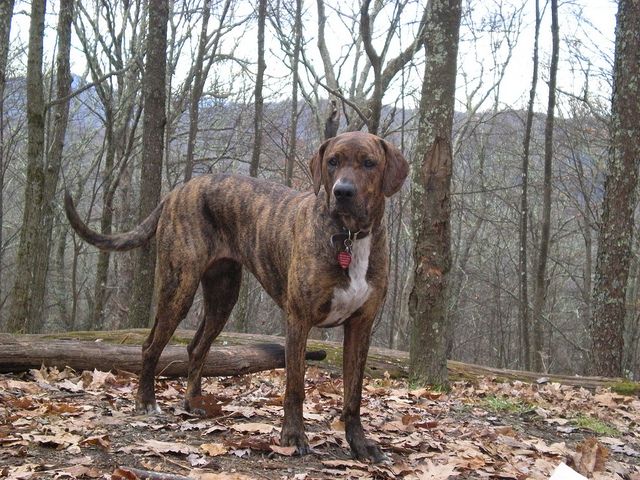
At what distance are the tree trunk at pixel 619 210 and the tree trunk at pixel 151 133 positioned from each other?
21.1ft

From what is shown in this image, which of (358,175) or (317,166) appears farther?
(317,166)

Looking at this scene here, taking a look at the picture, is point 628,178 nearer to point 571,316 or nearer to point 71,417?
point 71,417

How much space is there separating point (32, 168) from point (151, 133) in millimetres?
1819

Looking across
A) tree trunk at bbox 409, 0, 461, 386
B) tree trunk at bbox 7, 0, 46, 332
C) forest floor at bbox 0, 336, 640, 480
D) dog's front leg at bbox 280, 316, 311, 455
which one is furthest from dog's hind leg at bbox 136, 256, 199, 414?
tree trunk at bbox 7, 0, 46, 332

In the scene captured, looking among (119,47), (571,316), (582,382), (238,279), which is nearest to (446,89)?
(238,279)

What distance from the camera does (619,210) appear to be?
9.81 metres

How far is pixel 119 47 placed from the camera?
1764 centimetres

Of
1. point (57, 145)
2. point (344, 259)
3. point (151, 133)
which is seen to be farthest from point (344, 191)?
point (57, 145)

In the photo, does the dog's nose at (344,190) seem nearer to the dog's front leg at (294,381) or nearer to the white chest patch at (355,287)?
the white chest patch at (355,287)

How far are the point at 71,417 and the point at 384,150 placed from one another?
2.60 metres

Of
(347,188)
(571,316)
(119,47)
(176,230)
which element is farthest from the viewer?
(571,316)

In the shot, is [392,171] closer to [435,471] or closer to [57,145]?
[435,471]

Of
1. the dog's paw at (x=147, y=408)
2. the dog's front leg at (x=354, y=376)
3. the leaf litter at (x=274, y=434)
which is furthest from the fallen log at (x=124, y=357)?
the dog's front leg at (x=354, y=376)

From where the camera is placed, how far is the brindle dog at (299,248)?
13.3ft
